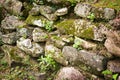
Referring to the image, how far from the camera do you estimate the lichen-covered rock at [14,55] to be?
31.3ft

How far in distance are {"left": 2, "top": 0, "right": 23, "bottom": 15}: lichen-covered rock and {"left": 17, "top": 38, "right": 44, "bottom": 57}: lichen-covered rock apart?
4.54 feet

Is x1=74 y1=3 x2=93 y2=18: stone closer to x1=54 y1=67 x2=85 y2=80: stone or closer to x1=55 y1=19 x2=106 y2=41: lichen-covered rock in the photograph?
x1=55 y1=19 x2=106 y2=41: lichen-covered rock

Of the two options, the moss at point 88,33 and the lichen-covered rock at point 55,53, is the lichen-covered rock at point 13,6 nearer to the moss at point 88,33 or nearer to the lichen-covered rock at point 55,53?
the lichen-covered rock at point 55,53

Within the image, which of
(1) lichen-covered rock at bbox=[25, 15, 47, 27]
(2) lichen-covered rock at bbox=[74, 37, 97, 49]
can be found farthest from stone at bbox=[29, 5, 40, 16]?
(2) lichen-covered rock at bbox=[74, 37, 97, 49]

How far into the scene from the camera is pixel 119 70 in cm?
720

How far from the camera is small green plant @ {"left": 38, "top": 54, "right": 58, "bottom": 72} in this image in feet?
28.2

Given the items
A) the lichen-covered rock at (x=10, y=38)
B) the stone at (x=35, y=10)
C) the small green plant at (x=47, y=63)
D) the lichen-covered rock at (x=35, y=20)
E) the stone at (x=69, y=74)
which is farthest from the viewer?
the lichen-covered rock at (x=10, y=38)

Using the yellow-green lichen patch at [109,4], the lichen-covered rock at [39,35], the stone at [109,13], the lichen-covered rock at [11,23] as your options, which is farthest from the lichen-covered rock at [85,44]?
the lichen-covered rock at [11,23]

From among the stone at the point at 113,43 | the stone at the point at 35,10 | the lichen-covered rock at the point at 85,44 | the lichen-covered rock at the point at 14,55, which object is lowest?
the lichen-covered rock at the point at 14,55

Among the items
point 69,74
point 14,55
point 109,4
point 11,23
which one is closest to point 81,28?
point 109,4

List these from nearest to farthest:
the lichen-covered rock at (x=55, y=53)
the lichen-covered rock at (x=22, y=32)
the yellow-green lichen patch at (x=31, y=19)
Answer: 1. the lichen-covered rock at (x=55, y=53)
2. the yellow-green lichen patch at (x=31, y=19)
3. the lichen-covered rock at (x=22, y=32)

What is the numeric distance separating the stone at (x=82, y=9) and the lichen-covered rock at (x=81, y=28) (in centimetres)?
23

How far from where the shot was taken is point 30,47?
9195 millimetres

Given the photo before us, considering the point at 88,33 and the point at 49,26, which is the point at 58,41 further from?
the point at 88,33
